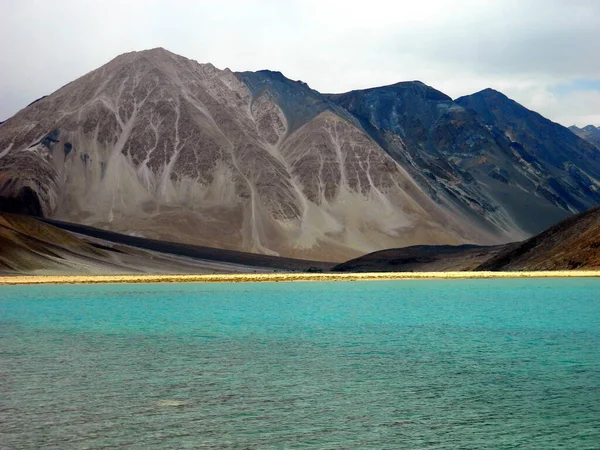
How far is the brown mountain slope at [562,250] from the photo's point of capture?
289ft

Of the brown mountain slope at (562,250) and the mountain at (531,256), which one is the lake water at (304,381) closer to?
the brown mountain slope at (562,250)

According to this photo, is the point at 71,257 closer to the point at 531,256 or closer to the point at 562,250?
the point at 531,256

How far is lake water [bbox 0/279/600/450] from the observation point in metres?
15.3

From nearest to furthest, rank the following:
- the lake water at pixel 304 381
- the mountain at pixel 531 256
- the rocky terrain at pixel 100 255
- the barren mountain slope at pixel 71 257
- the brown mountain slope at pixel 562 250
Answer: the lake water at pixel 304 381, the brown mountain slope at pixel 562 250, the mountain at pixel 531 256, the barren mountain slope at pixel 71 257, the rocky terrain at pixel 100 255

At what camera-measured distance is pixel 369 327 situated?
34.3m

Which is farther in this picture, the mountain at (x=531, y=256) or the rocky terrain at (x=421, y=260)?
the rocky terrain at (x=421, y=260)

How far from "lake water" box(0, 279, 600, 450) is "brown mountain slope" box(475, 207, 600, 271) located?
50221 mm

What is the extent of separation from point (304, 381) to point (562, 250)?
7992 centimetres

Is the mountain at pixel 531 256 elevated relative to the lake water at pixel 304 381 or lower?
elevated

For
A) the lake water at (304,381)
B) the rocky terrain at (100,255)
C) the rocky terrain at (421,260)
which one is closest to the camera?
the lake water at (304,381)

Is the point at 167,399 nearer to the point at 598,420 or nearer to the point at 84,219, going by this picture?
the point at 598,420

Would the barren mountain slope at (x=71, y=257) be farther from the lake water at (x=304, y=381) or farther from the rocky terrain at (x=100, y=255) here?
the lake water at (x=304, y=381)

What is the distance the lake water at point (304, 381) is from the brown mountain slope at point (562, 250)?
50221mm

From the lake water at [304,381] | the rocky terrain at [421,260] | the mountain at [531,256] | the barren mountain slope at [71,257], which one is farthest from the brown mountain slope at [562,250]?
the barren mountain slope at [71,257]
